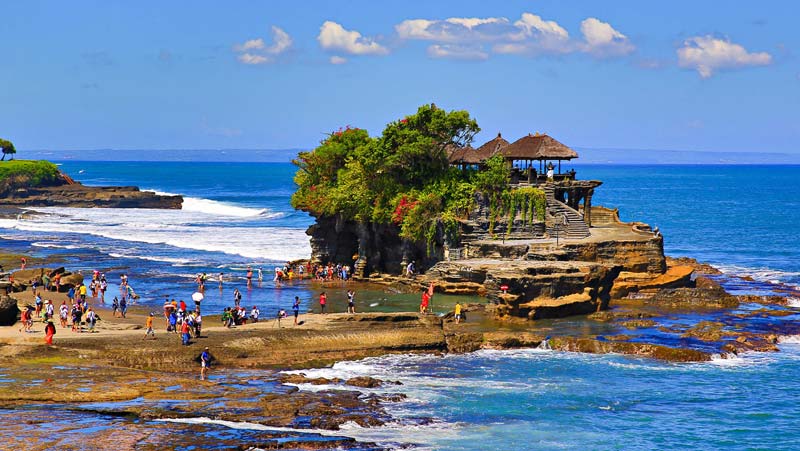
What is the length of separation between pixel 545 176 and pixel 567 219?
4514 mm

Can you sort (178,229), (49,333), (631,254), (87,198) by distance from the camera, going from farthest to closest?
(87,198)
(178,229)
(631,254)
(49,333)

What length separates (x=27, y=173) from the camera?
138 meters

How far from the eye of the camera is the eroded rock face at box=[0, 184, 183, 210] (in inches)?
5108

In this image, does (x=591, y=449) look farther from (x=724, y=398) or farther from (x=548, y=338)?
(x=548, y=338)

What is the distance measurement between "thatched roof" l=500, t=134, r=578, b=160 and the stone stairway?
1793 mm

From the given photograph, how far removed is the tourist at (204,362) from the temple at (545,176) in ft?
78.6

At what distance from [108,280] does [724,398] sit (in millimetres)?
39208

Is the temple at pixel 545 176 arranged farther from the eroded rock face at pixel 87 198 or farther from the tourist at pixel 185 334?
the eroded rock face at pixel 87 198

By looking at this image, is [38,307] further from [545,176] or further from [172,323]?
[545,176]

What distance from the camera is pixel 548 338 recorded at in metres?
43.5

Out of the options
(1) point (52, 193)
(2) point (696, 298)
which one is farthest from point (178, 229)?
(2) point (696, 298)

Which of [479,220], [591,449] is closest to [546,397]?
[591,449]

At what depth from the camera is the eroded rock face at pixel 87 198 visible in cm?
12975

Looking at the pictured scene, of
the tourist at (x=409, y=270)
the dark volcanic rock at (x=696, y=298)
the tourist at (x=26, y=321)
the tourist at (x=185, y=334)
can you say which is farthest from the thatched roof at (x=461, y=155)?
the tourist at (x=26, y=321)
